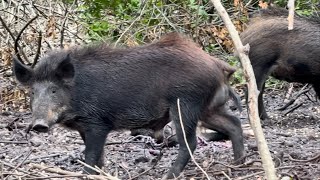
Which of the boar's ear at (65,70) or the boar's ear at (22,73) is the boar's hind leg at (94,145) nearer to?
the boar's ear at (65,70)

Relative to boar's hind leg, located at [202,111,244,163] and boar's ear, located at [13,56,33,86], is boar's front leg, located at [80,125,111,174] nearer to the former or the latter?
boar's ear, located at [13,56,33,86]

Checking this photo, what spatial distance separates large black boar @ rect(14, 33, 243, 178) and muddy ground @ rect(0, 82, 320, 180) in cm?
38

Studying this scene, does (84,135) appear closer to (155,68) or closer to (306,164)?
(155,68)

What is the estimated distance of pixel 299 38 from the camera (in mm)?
8742

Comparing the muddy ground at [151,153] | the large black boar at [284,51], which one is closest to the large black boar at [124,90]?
the muddy ground at [151,153]

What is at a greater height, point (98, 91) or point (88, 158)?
point (98, 91)

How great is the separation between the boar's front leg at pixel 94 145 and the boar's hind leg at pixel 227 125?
38.3 inches

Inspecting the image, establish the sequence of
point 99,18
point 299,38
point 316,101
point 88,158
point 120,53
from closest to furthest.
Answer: point 88,158
point 120,53
point 299,38
point 316,101
point 99,18

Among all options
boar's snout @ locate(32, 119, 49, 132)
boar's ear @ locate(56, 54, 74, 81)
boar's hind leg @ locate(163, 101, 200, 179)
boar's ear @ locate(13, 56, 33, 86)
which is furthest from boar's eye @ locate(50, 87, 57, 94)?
boar's hind leg @ locate(163, 101, 200, 179)

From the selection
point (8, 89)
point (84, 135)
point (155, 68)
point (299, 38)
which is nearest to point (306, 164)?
point (155, 68)

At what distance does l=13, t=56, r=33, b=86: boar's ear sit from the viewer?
6129mm

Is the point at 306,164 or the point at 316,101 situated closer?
the point at 306,164

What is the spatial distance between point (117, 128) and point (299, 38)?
3325 millimetres

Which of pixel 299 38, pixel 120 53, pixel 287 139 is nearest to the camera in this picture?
pixel 120 53
